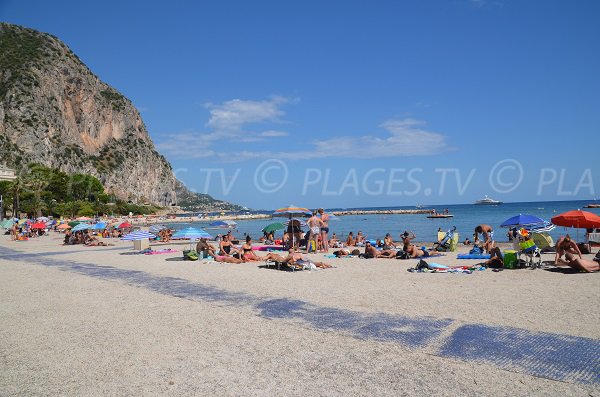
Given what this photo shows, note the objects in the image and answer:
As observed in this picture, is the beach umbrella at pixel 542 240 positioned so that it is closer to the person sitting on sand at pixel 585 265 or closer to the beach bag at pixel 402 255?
the beach bag at pixel 402 255

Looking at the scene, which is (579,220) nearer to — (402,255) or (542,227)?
(542,227)

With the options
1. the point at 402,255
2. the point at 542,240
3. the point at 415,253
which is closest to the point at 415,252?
the point at 415,253

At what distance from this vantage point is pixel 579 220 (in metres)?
13.7

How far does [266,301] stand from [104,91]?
458 feet

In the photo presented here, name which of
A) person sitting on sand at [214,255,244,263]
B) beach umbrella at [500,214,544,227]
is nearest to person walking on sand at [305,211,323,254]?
person sitting on sand at [214,255,244,263]

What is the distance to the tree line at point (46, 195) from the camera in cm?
6775

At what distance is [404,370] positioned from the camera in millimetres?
4520

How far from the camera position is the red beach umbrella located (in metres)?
13.5

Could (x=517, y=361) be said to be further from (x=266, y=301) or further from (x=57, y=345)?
(x=57, y=345)

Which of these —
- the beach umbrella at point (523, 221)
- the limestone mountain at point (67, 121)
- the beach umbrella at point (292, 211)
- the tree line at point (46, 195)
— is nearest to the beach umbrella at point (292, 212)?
the beach umbrella at point (292, 211)

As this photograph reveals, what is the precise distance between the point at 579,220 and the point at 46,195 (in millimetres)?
78385

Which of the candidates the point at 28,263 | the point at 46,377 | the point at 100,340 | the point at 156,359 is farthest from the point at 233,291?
the point at 28,263

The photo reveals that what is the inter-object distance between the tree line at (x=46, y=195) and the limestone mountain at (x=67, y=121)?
11.6 metres

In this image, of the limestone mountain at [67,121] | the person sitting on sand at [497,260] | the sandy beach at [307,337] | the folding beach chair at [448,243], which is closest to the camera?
the sandy beach at [307,337]
